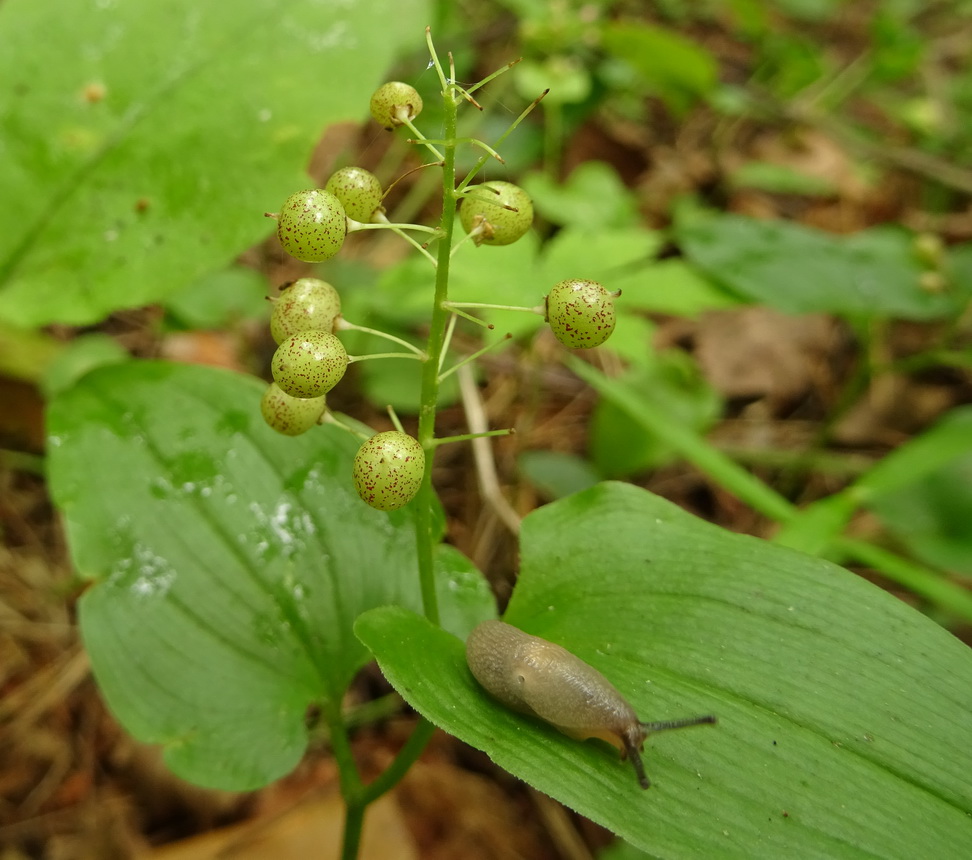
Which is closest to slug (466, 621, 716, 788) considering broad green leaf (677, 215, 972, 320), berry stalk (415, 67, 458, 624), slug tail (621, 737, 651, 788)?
slug tail (621, 737, 651, 788)

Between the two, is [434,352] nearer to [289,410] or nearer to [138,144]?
[289,410]

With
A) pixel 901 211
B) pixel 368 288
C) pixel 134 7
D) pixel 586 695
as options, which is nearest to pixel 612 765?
pixel 586 695

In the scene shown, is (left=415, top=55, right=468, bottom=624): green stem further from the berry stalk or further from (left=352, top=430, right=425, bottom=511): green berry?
(left=352, top=430, right=425, bottom=511): green berry

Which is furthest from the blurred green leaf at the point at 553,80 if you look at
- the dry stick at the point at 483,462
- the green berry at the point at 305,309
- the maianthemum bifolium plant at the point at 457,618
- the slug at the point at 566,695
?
the slug at the point at 566,695

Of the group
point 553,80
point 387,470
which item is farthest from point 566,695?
point 553,80

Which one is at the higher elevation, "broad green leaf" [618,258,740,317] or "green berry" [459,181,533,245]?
"green berry" [459,181,533,245]

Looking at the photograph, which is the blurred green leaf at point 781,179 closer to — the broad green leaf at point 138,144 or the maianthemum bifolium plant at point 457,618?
the broad green leaf at point 138,144
